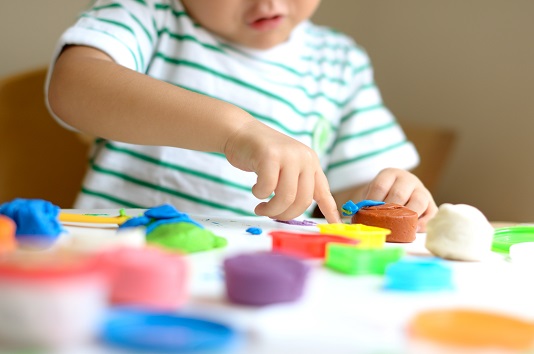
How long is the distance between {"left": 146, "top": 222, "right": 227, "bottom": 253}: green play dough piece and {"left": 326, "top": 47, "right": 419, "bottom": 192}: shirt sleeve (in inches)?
24.4

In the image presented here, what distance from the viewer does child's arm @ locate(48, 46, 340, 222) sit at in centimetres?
59

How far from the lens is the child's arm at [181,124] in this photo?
588 mm

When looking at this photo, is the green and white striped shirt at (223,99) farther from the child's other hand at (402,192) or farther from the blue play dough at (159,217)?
the blue play dough at (159,217)

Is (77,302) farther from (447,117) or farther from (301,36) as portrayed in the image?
(447,117)

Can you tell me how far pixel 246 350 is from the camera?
269 mm

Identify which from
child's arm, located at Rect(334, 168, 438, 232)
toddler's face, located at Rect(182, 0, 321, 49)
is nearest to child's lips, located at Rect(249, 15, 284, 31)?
toddler's face, located at Rect(182, 0, 321, 49)

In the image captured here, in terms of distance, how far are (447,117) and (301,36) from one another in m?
0.42

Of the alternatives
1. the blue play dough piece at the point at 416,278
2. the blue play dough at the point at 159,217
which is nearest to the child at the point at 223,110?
the blue play dough at the point at 159,217

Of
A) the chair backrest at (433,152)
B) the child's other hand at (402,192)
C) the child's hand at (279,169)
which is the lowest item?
the child's hand at (279,169)

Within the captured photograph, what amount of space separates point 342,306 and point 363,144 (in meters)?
0.76

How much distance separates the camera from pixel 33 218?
44cm

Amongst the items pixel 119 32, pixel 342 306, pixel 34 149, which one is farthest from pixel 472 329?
pixel 34 149

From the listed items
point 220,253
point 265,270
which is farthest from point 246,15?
point 265,270

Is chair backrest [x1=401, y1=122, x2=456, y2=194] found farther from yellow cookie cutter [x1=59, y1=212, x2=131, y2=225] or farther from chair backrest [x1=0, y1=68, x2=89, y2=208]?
yellow cookie cutter [x1=59, y1=212, x2=131, y2=225]
